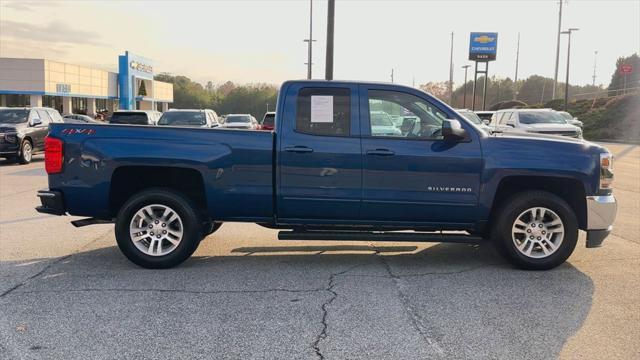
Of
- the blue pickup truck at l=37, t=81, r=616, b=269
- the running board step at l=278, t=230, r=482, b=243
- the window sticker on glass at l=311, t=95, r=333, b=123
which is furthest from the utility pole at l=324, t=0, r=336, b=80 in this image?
the running board step at l=278, t=230, r=482, b=243

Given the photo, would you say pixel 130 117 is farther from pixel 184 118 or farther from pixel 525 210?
pixel 525 210

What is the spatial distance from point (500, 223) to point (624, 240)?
8.98 feet

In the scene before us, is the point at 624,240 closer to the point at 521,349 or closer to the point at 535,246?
the point at 535,246

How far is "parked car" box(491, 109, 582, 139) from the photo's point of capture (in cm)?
1892

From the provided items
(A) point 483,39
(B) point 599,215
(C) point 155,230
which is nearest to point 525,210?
(B) point 599,215

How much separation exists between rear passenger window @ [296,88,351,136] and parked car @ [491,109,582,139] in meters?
14.3

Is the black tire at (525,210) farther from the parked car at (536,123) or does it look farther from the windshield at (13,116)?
the windshield at (13,116)

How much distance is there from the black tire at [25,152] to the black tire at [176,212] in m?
13.6

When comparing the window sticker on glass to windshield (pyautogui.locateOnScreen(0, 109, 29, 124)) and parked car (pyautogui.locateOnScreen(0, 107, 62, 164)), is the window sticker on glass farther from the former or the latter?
windshield (pyautogui.locateOnScreen(0, 109, 29, 124))

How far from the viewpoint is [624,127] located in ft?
144

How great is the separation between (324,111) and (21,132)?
1484 centimetres

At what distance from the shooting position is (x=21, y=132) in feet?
57.5

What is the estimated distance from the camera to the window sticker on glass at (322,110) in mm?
6051

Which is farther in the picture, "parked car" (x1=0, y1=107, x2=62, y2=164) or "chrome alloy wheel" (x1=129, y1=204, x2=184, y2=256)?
"parked car" (x1=0, y1=107, x2=62, y2=164)
